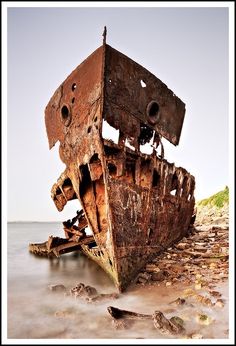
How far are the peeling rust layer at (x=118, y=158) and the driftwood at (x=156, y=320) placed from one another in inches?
42.3

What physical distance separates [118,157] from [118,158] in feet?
0.11

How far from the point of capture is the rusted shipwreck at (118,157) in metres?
5.31

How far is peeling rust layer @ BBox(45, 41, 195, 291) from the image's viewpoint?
530 cm

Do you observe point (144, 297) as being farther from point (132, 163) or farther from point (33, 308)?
point (132, 163)

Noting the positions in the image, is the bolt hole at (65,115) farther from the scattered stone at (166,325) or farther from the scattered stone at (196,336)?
the scattered stone at (196,336)

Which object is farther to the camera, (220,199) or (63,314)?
(220,199)

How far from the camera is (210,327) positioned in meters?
3.56

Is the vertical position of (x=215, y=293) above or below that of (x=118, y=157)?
below

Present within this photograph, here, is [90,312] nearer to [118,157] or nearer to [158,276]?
[158,276]

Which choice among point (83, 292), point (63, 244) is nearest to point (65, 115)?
point (63, 244)

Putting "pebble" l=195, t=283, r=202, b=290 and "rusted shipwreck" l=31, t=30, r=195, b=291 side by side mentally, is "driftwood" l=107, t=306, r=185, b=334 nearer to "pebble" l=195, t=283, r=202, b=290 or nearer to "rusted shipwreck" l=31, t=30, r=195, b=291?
"rusted shipwreck" l=31, t=30, r=195, b=291

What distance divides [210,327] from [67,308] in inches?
81.9

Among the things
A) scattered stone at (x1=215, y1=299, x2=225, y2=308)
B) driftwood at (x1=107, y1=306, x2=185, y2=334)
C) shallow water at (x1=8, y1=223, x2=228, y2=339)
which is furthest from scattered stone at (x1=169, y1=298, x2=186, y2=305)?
driftwood at (x1=107, y1=306, x2=185, y2=334)

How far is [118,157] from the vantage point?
5711 millimetres
